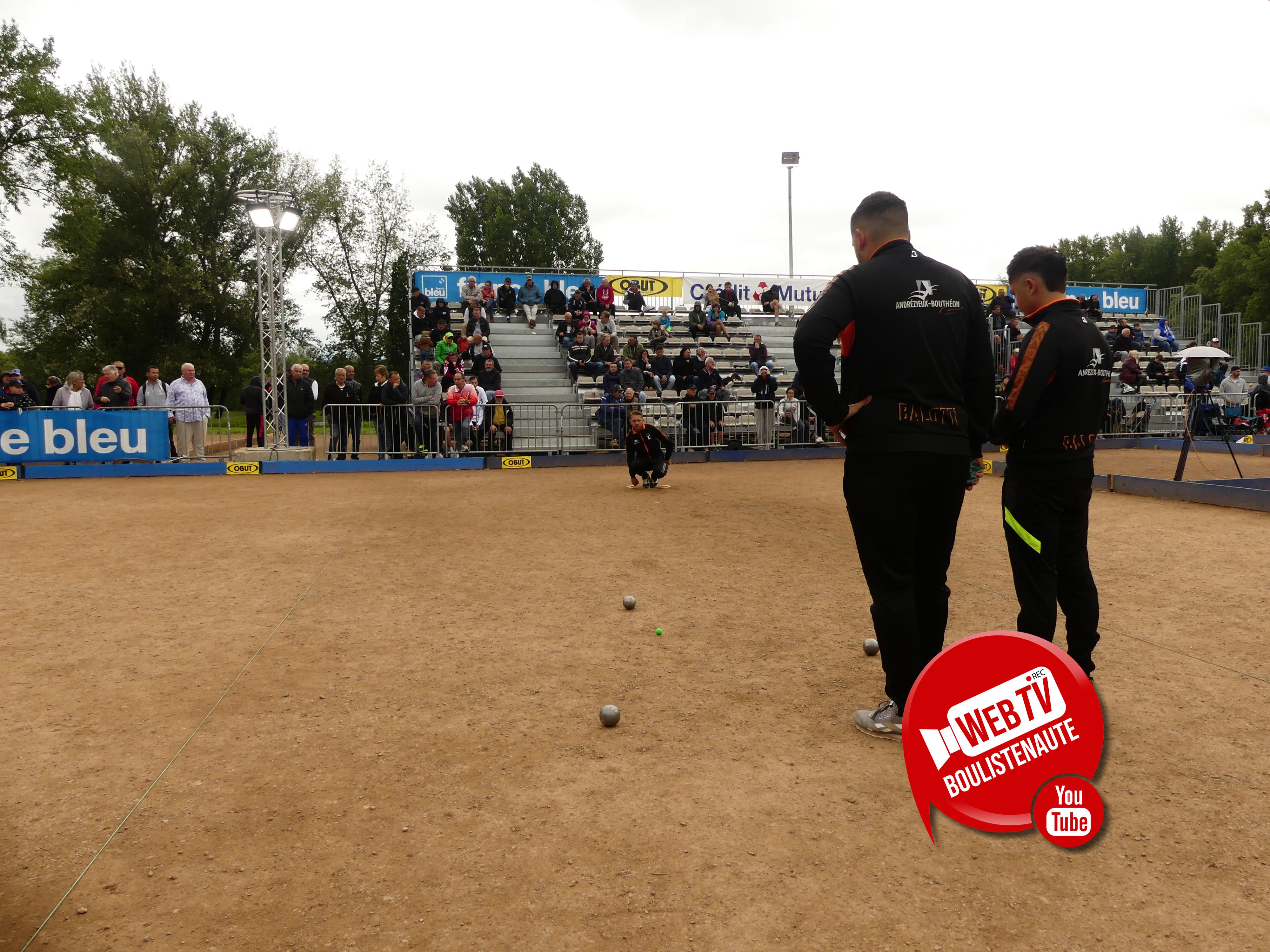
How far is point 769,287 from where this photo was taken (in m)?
30.4

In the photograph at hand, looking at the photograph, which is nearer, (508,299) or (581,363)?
(581,363)

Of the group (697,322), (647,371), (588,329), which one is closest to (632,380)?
(647,371)

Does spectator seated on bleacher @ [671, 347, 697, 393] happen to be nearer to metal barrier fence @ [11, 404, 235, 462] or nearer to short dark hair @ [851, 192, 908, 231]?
metal barrier fence @ [11, 404, 235, 462]

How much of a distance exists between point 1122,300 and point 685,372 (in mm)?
21710

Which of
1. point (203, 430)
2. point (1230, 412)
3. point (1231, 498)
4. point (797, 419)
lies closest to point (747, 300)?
point (797, 419)

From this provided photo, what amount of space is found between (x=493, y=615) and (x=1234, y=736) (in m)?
4.18

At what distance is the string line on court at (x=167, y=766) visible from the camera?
2.36 m

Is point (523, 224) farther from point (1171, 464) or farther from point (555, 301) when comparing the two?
point (1171, 464)

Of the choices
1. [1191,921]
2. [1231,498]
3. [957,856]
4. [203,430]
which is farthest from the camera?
[203,430]

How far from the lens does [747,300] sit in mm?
30672

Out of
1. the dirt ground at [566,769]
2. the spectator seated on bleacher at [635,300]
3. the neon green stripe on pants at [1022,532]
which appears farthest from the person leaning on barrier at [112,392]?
the neon green stripe on pants at [1022,532]

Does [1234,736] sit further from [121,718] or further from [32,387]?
[32,387]

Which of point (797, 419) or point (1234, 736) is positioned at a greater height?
point (797, 419)

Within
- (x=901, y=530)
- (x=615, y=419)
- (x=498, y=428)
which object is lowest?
(x=901, y=530)
